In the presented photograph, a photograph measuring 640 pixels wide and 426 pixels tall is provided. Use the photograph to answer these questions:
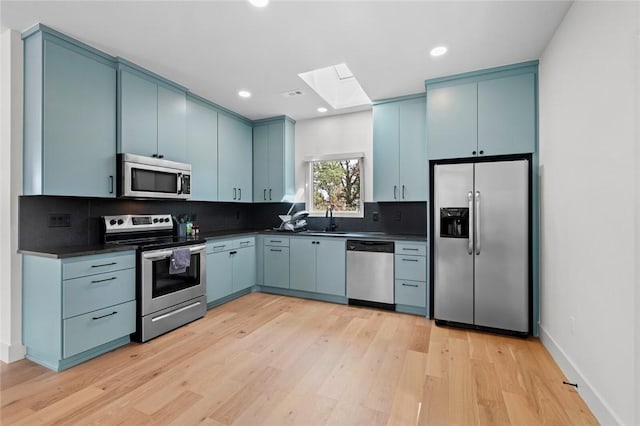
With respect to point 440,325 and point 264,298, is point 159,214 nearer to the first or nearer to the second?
point 264,298

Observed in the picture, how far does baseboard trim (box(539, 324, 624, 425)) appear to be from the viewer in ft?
5.23

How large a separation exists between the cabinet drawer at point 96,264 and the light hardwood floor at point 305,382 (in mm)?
716

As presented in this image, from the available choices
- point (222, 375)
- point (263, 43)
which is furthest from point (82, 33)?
point (222, 375)

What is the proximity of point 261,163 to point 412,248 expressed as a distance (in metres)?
2.69

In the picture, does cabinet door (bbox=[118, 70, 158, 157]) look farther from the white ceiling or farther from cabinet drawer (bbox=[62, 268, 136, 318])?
cabinet drawer (bbox=[62, 268, 136, 318])

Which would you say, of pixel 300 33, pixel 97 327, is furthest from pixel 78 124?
pixel 300 33

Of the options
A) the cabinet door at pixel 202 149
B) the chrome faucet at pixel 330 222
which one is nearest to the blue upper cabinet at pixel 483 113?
the chrome faucet at pixel 330 222

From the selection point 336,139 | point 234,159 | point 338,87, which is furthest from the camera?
point 336,139

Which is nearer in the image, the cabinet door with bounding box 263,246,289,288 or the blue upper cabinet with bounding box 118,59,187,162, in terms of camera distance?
the blue upper cabinet with bounding box 118,59,187,162

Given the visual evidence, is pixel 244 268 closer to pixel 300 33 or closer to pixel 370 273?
pixel 370 273

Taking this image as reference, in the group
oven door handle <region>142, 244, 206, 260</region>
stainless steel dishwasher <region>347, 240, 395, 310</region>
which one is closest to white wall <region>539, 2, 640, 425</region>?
stainless steel dishwasher <region>347, 240, 395, 310</region>

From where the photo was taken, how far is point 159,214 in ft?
11.6

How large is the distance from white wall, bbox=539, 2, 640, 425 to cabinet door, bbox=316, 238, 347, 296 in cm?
209

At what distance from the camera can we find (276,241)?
13.8 feet
